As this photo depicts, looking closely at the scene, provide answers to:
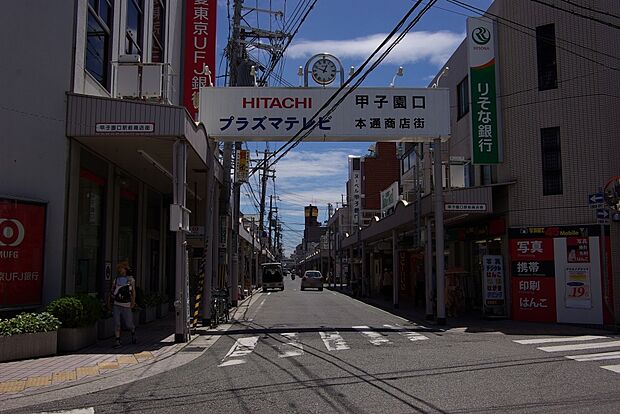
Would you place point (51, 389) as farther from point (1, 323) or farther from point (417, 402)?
point (417, 402)

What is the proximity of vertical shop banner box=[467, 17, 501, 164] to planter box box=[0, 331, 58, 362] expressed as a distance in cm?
1416

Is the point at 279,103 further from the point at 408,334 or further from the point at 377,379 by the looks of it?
the point at 377,379

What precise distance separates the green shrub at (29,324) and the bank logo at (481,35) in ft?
52.0

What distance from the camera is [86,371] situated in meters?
9.82

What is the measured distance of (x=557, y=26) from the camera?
18.6m

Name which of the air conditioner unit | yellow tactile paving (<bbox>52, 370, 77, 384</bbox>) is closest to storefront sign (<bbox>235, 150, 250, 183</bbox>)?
the air conditioner unit

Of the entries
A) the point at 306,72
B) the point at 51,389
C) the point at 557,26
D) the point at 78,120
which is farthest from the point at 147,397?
the point at 557,26

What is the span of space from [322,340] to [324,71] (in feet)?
27.2

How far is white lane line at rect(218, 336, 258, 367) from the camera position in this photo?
36.1 ft

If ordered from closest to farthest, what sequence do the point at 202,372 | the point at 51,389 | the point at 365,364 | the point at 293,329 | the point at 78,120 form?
the point at 51,389
the point at 202,372
the point at 365,364
the point at 78,120
the point at 293,329

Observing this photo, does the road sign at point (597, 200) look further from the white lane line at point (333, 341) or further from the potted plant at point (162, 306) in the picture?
the potted plant at point (162, 306)

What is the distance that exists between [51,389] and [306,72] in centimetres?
1230

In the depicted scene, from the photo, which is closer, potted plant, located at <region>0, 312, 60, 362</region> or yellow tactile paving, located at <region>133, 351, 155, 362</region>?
potted plant, located at <region>0, 312, 60, 362</region>

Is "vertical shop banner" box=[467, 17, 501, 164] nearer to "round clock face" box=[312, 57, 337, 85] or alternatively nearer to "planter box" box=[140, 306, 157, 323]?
"round clock face" box=[312, 57, 337, 85]
